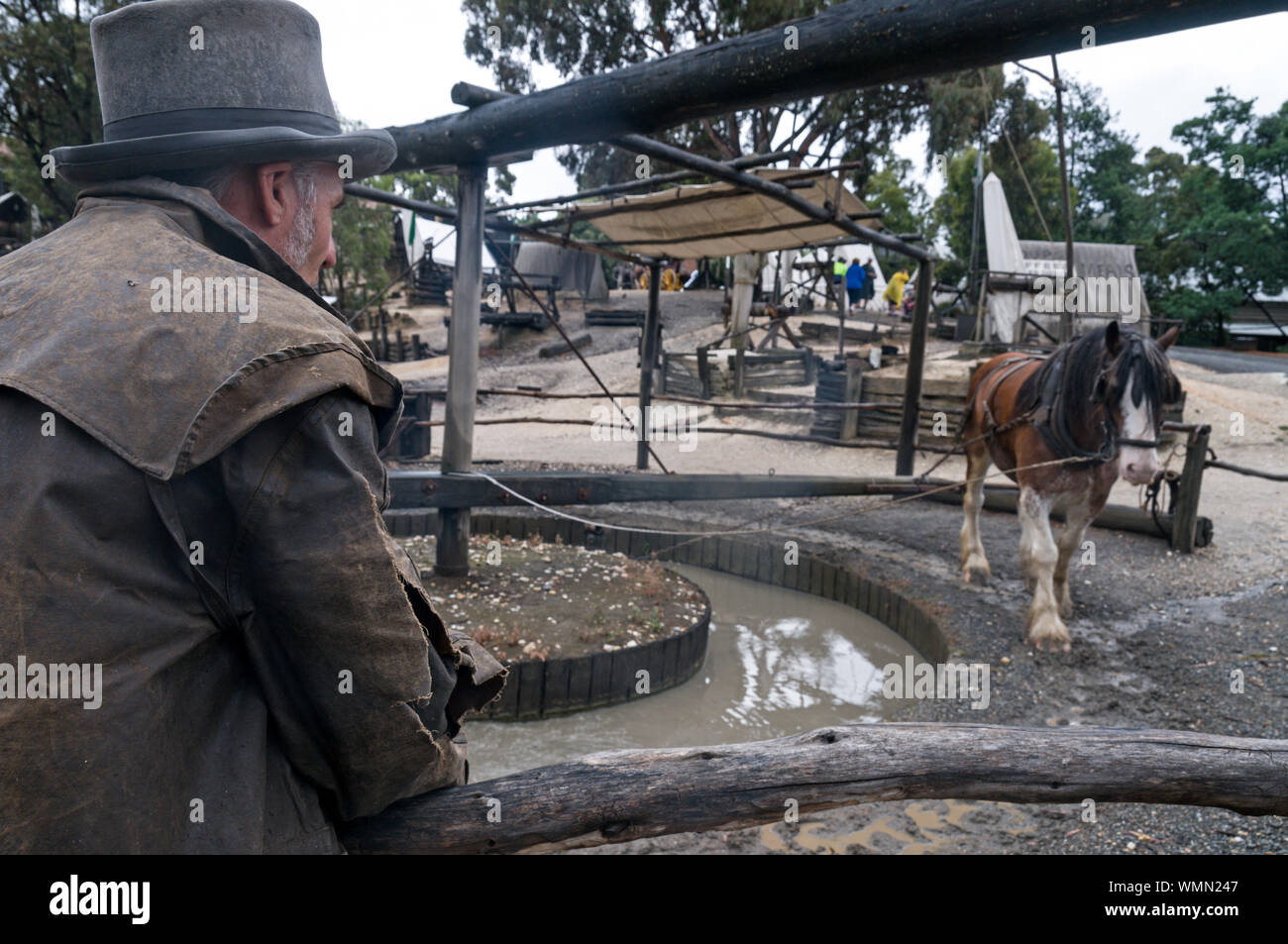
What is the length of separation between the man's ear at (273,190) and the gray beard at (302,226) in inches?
0.8

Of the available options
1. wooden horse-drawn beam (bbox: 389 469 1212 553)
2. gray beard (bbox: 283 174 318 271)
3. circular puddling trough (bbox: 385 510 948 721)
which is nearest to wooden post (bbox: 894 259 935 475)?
wooden horse-drawn beam (bbox: 389 469 1212 553)

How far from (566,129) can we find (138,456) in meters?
4.48

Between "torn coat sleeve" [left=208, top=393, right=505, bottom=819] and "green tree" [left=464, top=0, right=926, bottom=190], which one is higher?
"green tree" [left=464, top=0, right=926, bottom=190]

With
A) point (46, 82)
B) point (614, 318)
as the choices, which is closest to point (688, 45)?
point (614, 318)

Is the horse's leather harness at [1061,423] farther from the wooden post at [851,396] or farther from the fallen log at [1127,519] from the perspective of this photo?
the wooden post at [851,396]

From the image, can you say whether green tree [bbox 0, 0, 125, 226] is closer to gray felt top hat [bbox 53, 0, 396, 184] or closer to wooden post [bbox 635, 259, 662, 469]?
wooden post [bbox 635, 259, 662, 469]

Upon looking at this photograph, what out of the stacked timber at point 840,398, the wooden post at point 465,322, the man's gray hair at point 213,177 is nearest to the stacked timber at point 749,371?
the stacked timber at point 840,398

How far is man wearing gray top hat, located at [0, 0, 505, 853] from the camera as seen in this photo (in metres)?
1.08

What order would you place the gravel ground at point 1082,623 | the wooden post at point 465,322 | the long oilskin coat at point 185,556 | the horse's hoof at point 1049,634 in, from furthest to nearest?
1. the wooden post at point 465,322
2. the horse's hoof at point 1049,634
3. the gravel ground at point 1082,623
4. the long oilskin coat at point 185,556

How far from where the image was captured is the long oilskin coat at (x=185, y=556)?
1085 millimetres

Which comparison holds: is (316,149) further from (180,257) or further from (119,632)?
(119,632)

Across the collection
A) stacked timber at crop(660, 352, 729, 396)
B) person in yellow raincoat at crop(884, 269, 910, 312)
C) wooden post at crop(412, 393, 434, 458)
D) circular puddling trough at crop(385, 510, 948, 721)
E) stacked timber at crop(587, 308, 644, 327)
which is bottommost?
circular puddling trough at crop(385, 510, 948, 721)

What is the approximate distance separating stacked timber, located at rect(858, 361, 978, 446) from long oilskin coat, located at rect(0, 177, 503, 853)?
11742mm
